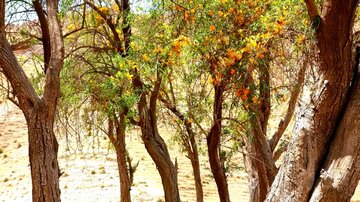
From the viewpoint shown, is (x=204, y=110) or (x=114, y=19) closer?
(x=204, y=110)

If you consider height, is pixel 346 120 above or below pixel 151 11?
below

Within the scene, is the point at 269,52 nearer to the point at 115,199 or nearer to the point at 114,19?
the point at 114,19

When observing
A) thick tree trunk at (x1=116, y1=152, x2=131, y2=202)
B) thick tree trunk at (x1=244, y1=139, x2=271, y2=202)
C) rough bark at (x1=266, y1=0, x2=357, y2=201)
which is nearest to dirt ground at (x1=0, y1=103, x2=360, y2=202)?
thick tree trunk at (x1=116, y1=152, x2=131, y2=202)

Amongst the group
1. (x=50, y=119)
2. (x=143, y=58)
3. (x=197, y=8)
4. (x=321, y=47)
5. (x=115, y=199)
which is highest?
(x=197, y=8)

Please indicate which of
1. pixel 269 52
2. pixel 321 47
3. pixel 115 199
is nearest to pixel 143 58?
pixel 269 52

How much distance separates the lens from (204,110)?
9031 millimetres

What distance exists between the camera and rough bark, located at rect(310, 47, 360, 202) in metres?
4.77

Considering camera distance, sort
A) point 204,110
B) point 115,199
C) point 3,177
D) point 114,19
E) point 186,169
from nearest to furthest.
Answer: point 204,110, point 114,19, point 115,199, point 3,177, point 186,169

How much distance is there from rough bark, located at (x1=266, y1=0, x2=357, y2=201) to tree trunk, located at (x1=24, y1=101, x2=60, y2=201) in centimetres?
252

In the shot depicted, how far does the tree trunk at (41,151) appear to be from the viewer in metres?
5.92

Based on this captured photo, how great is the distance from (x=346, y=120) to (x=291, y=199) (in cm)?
85

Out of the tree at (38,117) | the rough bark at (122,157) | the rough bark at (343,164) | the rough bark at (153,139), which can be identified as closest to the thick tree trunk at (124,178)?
the rough bark at (122,157)

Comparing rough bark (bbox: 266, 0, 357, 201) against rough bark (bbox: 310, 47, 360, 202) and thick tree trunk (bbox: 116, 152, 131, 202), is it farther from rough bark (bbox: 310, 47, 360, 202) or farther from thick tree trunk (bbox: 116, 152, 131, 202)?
thick tree trunk (bbox: 116, 152, 131, 202)

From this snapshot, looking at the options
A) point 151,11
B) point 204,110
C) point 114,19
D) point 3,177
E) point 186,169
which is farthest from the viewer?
point 186,169
